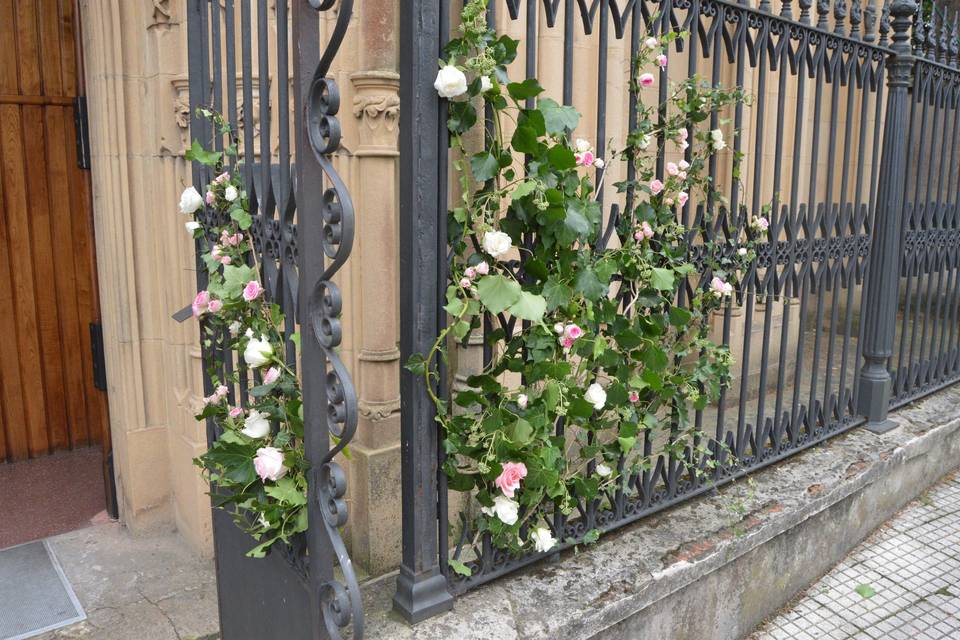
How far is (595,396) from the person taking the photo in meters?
2.30

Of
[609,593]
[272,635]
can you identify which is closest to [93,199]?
[272,635]

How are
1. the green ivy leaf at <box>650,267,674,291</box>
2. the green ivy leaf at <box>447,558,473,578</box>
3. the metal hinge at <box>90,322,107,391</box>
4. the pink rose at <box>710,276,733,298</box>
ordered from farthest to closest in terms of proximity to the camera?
the metal hinge at <box>90,322,107,391</box>
the pink rose at <box>710,276,733,298</box>
the green ivy leaf at <box>650,267,674,291</box>
the green ivy leaf at <box>447,558,473,578</box>

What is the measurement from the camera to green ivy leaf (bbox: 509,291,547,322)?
1.94 metres

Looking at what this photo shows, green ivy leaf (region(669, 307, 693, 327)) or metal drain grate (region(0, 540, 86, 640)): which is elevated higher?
green ivy leaf (region(669, 307, 693, 327))

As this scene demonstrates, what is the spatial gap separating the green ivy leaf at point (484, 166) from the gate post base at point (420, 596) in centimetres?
110

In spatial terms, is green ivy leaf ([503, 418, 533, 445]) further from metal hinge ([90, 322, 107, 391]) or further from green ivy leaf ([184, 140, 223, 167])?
metal hinge ([90, 322, 107, 391])

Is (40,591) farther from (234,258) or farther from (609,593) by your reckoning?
(609,593)

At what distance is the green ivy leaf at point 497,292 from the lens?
1944 mm

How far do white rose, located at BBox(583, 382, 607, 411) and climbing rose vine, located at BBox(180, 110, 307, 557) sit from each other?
2.84ft

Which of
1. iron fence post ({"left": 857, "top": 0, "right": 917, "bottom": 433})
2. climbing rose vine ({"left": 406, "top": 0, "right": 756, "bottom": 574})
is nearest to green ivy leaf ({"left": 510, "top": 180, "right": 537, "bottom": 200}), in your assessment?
climbing rose vine ({"left": 406, "top": 0, "right": 756, "bottom": 574})

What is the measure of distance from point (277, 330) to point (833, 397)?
2844 mm

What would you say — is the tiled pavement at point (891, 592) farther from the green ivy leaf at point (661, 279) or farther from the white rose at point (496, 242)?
the white rose at point (496, 242)

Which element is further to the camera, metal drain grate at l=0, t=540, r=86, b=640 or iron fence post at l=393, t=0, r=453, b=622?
metal drain grate at l=0, t=540, r=86, b=640

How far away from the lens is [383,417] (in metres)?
3.14
